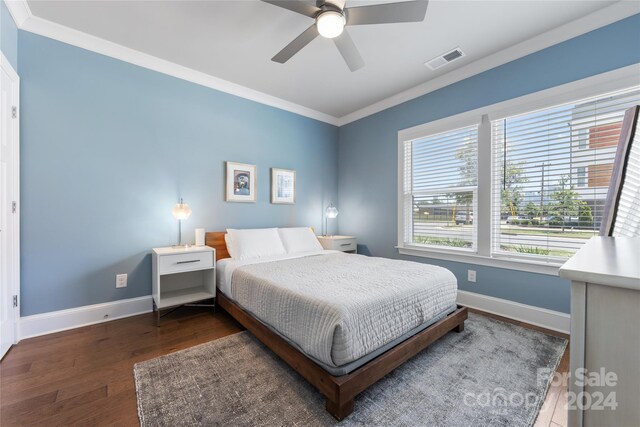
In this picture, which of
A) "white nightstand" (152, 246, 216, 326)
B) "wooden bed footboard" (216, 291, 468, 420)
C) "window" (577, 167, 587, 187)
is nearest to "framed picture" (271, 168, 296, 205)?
"white nightstand" (152, 246, 216, 326)

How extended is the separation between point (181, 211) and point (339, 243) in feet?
7.08

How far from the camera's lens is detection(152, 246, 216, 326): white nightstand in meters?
2.48

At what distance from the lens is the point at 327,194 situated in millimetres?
4438

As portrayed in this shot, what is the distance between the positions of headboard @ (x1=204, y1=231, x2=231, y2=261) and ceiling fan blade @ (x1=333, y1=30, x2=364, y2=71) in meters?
2.35

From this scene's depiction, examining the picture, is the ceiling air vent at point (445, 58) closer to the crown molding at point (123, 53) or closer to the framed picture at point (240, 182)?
the crown molding at point (123, 53)

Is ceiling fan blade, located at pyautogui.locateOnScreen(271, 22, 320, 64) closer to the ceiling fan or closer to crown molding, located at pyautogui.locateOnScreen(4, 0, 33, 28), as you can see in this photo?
the ceiling fan

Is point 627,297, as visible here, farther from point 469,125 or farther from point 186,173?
point 186,173

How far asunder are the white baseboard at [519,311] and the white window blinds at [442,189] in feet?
1.83

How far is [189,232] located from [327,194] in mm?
2248

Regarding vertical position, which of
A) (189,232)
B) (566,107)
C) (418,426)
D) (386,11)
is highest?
(386,11)

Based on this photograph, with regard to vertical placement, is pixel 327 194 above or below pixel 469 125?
below

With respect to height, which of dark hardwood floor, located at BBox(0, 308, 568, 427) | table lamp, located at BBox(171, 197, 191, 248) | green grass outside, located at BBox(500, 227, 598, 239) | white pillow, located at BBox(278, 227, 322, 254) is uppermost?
table lamp, located at BBox(171, 197, 191, 248)

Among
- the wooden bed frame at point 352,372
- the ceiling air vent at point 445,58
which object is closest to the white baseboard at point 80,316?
the wooden bed frame at point 352,372

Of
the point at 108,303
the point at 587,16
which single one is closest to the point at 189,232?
the point at 108,303
